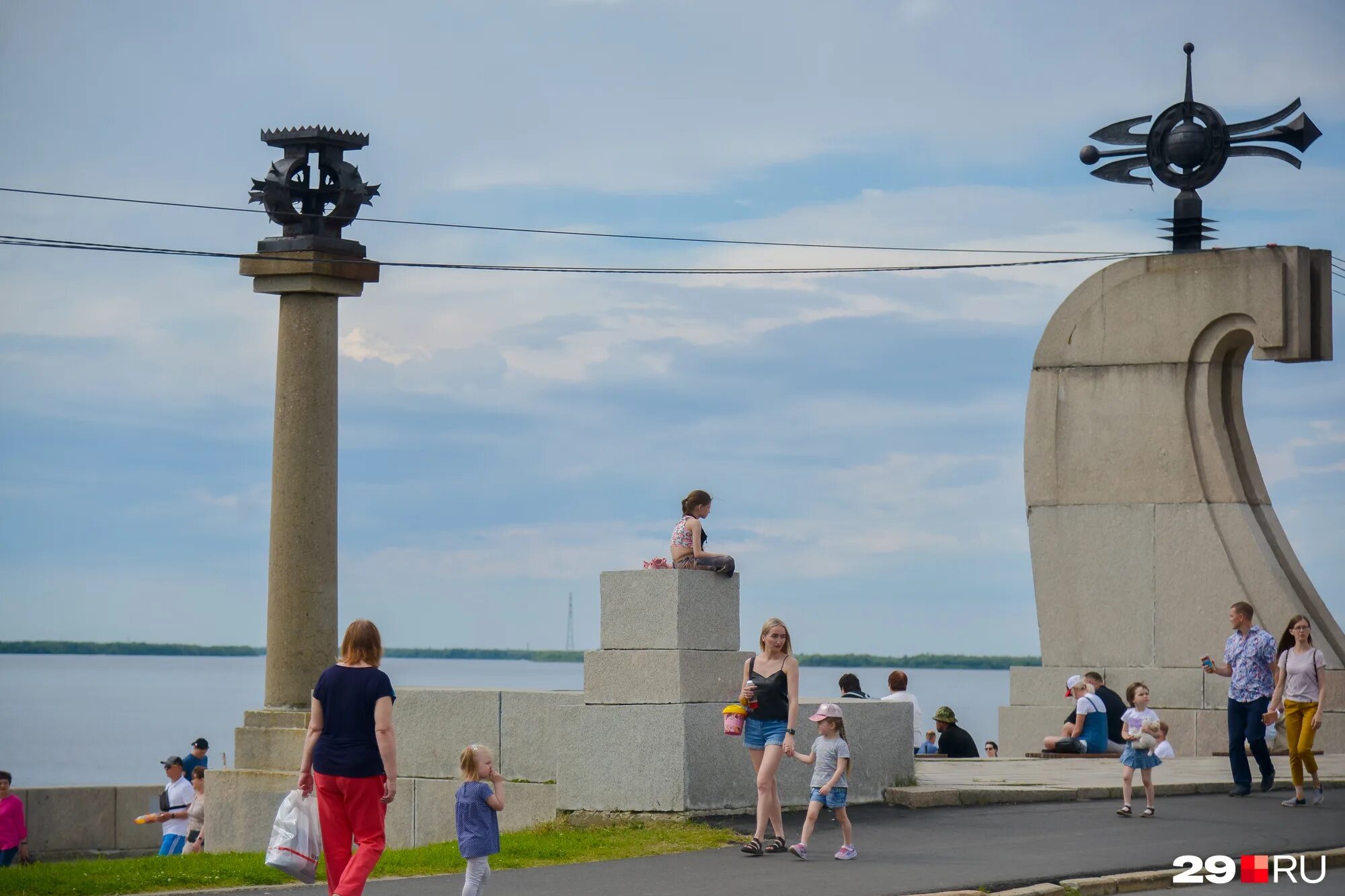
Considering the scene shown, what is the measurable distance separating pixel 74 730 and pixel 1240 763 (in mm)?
90489

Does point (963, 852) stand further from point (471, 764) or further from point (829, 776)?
point (471, 764)

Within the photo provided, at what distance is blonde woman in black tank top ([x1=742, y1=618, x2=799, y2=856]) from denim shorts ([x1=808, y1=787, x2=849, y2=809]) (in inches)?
12.7

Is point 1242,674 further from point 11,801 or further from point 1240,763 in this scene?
point 11,801

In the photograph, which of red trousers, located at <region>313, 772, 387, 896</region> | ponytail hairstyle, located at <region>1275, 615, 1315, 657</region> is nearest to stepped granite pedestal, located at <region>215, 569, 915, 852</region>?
ponytail hairstyle, located at <region>1275, 615, 1315, 657</region>

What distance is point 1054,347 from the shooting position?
74.5 feet

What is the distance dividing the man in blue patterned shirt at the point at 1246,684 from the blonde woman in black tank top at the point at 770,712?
5.06 meters

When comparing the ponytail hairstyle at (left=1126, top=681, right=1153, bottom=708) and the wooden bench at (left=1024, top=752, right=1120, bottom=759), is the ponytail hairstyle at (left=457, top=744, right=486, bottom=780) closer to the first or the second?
the ponytail hairstyle at (left=1126, top=681, right=1153, bottom=708)

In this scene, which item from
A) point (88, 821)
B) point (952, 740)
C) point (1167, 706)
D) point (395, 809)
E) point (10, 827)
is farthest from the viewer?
point (88, 821)

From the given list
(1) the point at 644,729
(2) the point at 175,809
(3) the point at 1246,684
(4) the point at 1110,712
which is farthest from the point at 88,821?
(3) the point at 1246,684

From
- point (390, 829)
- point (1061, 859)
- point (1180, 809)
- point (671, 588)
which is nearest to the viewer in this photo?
point (1061, 859)

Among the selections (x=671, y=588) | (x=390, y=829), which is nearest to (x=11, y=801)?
(x=390, y=829)

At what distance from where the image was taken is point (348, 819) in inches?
393

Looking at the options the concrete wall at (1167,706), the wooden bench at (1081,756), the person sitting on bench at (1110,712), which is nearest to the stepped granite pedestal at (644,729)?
the wooden bench at (1081,756)

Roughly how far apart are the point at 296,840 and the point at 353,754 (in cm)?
56
